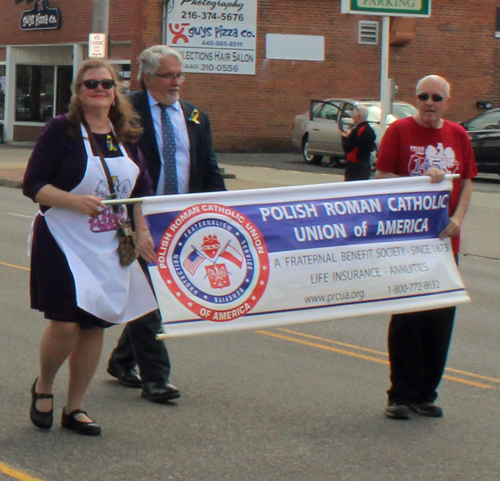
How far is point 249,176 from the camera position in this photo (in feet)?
71.4

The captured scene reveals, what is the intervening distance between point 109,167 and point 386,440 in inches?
75.9

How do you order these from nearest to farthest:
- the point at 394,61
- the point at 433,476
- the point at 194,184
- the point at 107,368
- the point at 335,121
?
the point at 433,476 → the point at 194,184 → the point at 107,368 → the point at 335,121 → the point at 394,61

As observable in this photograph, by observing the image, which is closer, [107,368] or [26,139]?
[107,368]

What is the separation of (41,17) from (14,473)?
28.0 m

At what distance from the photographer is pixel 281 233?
5.29 metres

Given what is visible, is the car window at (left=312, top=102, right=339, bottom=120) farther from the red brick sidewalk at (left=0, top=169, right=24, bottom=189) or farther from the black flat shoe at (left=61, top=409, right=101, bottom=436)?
the black flat shoe at (left=61, top=409, right=101, bottom=436)

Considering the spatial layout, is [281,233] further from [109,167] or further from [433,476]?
[433,476]

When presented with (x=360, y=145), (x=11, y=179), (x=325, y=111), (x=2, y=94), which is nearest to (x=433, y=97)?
(x=360, y=145)

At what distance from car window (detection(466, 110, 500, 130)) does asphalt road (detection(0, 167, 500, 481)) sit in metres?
15.2

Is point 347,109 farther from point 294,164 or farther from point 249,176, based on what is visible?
point 249,176

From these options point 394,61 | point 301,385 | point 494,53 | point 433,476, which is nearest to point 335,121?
point 394,61

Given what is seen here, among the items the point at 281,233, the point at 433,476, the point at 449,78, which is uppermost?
the point at 449,78

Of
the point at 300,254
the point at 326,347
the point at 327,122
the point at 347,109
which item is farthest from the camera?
the point at 327,122

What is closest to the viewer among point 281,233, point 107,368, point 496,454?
point 496,454
